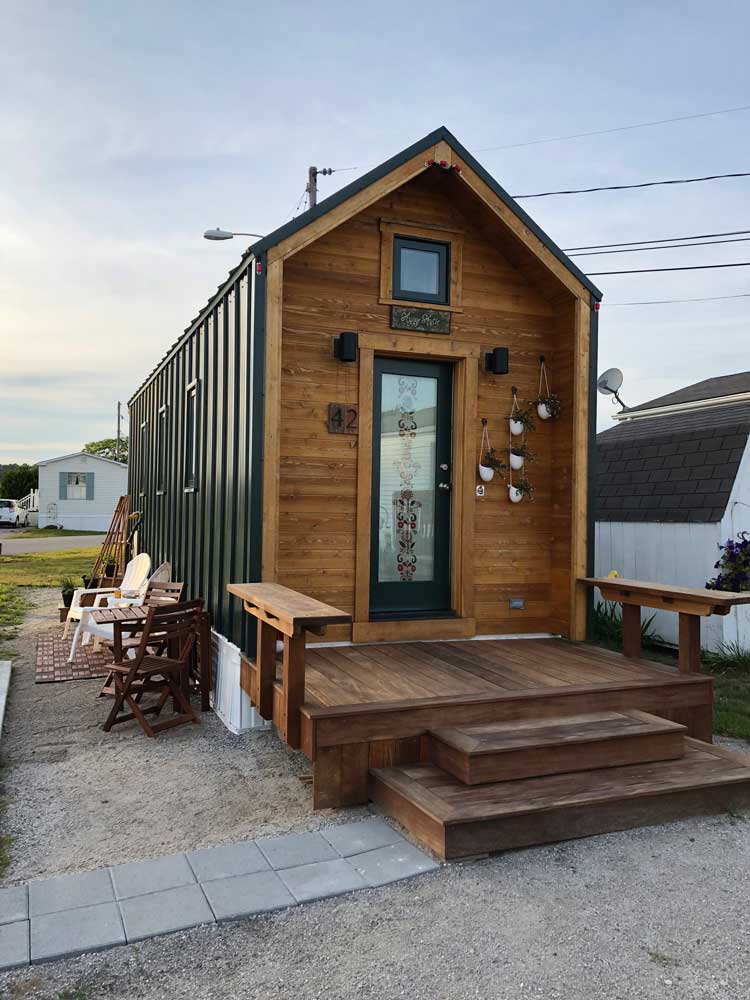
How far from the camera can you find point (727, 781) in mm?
3408

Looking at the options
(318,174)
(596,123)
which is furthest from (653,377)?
(318,174)

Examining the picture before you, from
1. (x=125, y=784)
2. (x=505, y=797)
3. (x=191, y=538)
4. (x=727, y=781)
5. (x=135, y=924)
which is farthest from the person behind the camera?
(x=191, y=538)

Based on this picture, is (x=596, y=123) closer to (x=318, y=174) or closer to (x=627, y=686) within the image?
(x=318, y=174)

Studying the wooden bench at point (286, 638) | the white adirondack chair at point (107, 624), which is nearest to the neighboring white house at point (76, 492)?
the white adirondack chair at point (107, 624)

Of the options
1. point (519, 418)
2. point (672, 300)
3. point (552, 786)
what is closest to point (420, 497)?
point (519, 418)

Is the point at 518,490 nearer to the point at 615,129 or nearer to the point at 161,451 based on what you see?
the point at 161,451

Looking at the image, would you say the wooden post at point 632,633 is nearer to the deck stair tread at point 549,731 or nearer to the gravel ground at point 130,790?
the deck stair tread at point 549,731

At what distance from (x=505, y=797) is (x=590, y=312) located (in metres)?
3.59

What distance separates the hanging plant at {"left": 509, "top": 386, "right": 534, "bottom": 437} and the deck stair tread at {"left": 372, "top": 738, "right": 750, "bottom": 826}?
8.40 ft

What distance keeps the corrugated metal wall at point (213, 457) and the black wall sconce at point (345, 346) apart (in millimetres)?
617

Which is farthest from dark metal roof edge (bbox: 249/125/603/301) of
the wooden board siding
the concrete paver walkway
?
the concrete paver walkway

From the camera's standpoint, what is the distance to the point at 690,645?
14.1 feet

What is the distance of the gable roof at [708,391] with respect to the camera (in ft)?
32.7

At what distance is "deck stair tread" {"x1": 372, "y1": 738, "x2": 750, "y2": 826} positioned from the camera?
9.78 feet
